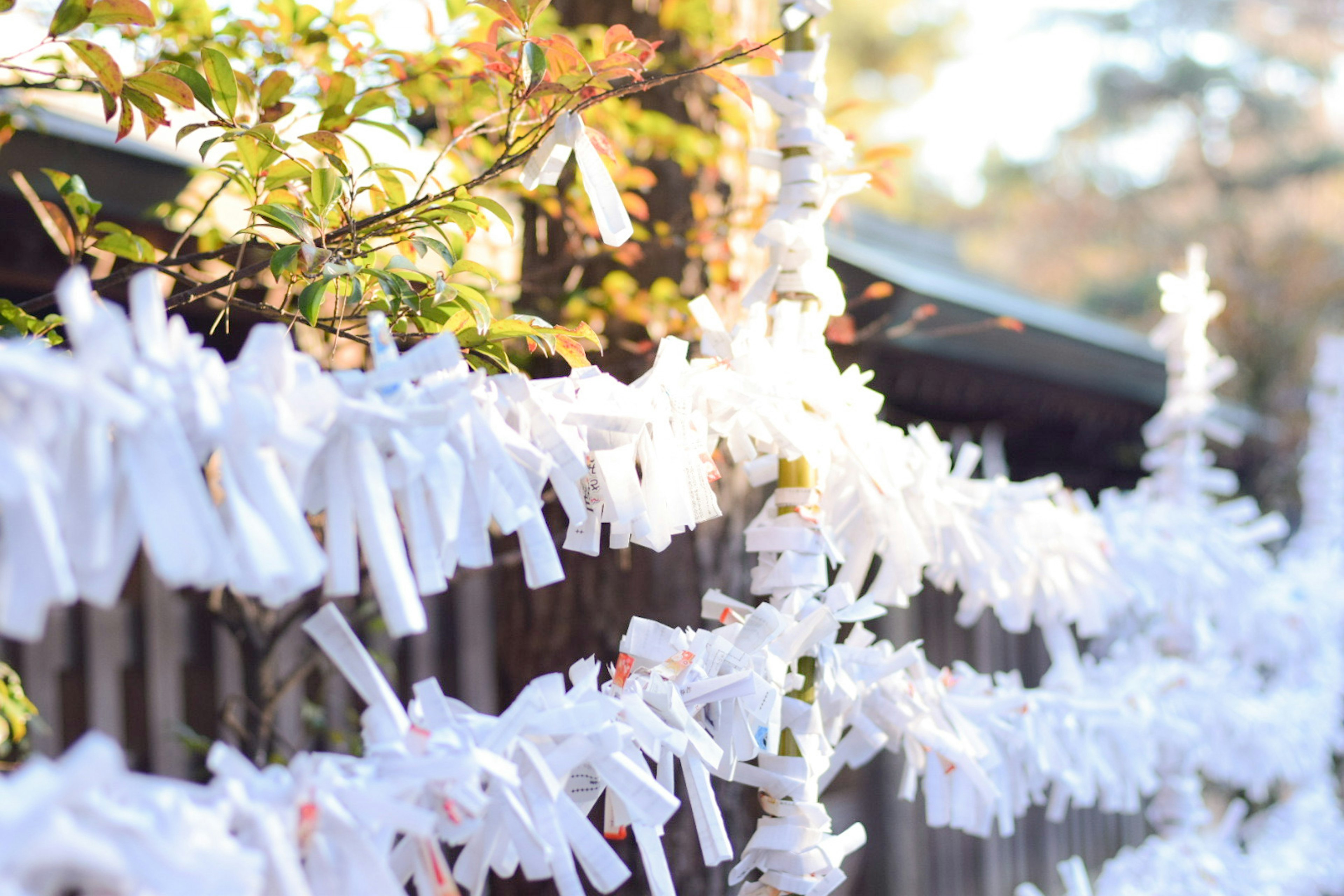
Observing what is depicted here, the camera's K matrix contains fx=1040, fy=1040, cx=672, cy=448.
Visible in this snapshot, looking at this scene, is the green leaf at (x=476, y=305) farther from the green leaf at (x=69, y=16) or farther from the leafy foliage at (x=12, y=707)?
the leafy foliage at (x=12, y=707)

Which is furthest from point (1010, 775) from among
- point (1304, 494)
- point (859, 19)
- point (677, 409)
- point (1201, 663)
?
point (859, 19)

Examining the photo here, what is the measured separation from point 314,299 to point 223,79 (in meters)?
0.26

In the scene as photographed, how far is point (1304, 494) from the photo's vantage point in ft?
11.2

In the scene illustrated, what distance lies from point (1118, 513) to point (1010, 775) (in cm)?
63

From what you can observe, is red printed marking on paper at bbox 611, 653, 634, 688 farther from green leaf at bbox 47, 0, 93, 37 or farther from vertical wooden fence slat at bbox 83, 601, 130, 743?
vertical wooden fence slat at bbox 83, 601, 130, 743

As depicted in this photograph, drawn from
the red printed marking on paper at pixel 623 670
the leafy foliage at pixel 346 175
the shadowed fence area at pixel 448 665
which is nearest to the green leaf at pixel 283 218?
the leafy foliage at pixel 346 175

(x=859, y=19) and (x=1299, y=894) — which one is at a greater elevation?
(x=859, y=19)

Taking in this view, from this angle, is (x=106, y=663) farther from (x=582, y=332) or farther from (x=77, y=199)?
(x=582, y=332)

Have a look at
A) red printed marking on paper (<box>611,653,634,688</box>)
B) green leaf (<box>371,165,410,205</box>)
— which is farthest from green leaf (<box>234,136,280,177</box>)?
red printed marking on paper (<box>611,653,634,688</box>)

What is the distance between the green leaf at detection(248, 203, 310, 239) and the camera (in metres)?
0.88

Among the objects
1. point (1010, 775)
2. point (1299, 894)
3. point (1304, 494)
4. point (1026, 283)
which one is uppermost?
point (1026, 283)

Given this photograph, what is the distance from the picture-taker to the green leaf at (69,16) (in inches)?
34.5

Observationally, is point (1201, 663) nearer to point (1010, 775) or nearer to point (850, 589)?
point (1010, 775)

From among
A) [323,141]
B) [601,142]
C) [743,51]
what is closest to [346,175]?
[323,141]
